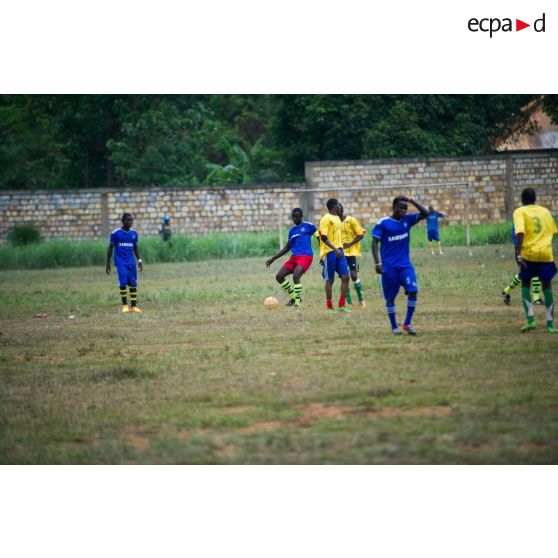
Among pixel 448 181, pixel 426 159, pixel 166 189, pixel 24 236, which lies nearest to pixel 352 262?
pixel 426 159

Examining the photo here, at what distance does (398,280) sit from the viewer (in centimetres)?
1323

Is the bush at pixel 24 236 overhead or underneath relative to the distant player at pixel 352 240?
overhead

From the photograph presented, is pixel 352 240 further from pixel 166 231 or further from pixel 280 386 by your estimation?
pixel 166 231

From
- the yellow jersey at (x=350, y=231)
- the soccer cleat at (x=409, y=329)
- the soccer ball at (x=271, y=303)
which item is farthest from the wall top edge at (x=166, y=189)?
the soccer cleat at (x=409, y=329)

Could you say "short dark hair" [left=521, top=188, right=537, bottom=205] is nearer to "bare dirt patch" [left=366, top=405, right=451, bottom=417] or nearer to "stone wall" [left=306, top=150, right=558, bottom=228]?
"bare dirt patch" [left=366, top=405, right=451, bottom=417]

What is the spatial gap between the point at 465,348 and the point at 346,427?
13.6ft

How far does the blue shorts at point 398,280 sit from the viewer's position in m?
13.0

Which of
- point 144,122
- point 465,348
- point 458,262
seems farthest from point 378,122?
point 465,348

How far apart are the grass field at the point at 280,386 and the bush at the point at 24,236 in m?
24.3

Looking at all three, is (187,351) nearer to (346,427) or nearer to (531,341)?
(531,341)

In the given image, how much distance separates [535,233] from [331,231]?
436cm

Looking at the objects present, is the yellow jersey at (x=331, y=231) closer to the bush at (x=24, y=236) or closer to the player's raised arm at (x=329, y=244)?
the player's raised arm at (x=329, y=244)

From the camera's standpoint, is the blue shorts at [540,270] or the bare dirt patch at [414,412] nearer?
the bare dirt patch at [414,412]

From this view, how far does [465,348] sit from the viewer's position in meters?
11.9
